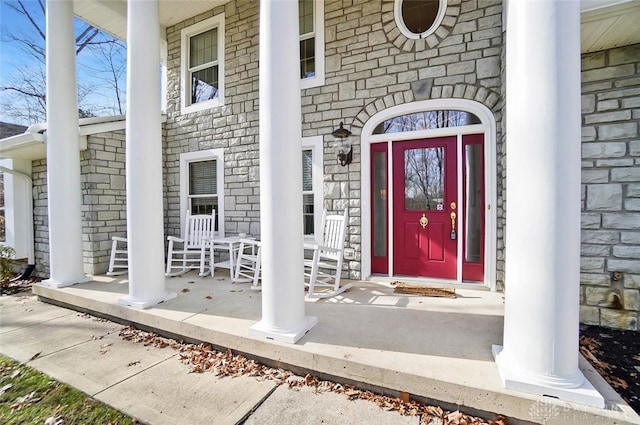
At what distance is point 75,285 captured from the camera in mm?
3922

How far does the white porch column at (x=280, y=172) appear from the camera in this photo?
2205 mm

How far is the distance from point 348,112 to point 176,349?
345cm

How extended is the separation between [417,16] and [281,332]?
4.11 metres

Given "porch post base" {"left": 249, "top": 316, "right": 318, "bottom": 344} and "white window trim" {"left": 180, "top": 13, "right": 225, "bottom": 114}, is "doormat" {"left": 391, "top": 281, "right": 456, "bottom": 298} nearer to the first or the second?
"porch post base" {"left": 249, "top": 316, "right": 318, "bottom": 344}

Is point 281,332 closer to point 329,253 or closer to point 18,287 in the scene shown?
point 329,253

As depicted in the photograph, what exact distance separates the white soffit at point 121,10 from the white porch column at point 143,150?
8.39ft

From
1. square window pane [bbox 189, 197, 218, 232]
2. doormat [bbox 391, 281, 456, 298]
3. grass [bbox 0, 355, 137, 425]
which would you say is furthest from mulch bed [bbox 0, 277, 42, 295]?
doormat [bbox 391, 281, 456, 298]

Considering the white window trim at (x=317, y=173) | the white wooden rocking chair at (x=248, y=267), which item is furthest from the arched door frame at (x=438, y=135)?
the white wooden rocking chair at (x=248, y=267)

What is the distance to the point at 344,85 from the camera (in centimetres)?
415

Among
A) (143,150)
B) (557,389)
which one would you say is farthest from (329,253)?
(557,389)

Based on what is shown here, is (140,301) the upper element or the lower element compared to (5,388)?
upper

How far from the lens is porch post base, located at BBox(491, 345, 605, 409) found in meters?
1.51

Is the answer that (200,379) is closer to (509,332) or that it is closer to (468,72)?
(509,332)

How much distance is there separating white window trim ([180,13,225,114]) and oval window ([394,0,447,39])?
300 cm
